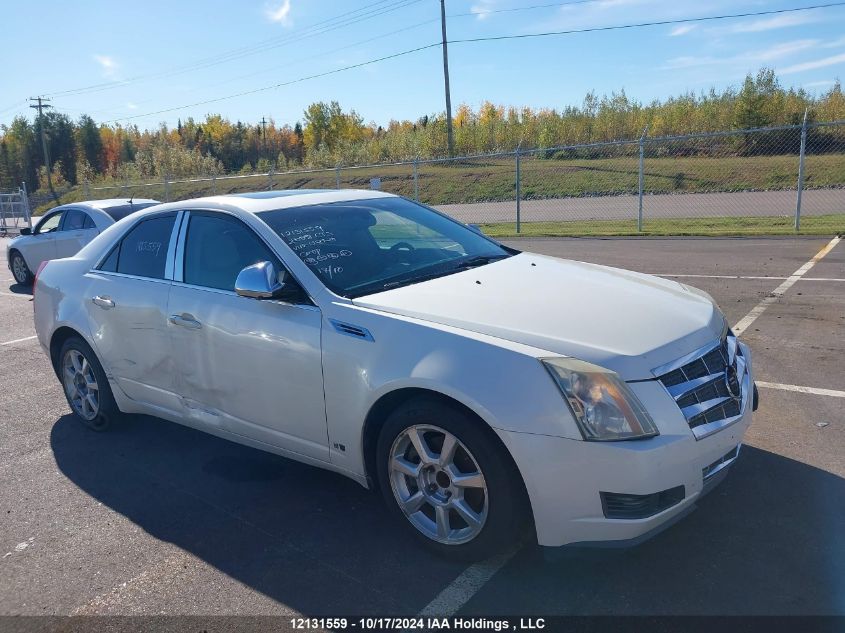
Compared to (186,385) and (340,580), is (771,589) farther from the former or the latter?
(186,385)

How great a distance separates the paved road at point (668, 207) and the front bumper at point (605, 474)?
19094 millimetres

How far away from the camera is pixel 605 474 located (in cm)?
275

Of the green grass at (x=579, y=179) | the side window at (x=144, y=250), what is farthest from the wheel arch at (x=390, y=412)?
the green grass at (x=579, y=179)

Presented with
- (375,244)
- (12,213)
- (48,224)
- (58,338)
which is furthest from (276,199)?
(12,213)

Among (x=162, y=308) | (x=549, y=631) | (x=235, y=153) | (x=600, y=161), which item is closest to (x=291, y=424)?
(x=162, y=308)

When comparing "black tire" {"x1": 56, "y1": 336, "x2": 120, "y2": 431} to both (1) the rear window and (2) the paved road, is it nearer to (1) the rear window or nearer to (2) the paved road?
(1) the rear window

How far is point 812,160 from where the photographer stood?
2966 centimetres

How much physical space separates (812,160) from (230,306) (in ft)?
104

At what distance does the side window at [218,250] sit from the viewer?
4.03 m

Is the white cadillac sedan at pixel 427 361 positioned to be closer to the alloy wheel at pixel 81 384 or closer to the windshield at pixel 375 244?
the windshield at pixel 375 244

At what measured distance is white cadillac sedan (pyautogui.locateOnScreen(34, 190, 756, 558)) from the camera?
2824mm

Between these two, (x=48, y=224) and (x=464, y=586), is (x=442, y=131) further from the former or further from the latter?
(x=464, y=586)

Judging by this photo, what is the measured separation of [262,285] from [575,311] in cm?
154

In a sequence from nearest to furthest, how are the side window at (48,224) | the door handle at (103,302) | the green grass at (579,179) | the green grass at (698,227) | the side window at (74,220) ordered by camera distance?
the door handle at (103,302)
the side window at (74,220)
the side window at (48,224)
the green grass at (698,227)
the green grass at (579,179)
